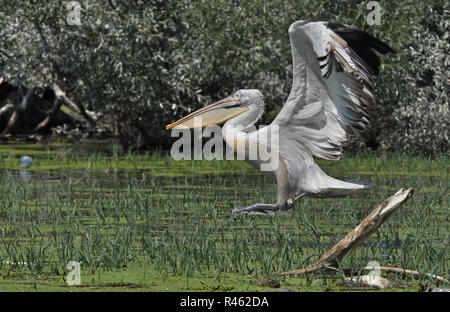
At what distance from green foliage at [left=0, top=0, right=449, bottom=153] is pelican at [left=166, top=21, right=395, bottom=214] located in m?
7.84

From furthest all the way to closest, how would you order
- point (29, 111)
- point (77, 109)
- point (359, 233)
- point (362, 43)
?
point (29, 111), point (77, 109), point (362, 43), point (359, 233)

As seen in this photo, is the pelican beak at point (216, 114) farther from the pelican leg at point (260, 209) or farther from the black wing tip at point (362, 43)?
the black wing tip at point (362, 43)

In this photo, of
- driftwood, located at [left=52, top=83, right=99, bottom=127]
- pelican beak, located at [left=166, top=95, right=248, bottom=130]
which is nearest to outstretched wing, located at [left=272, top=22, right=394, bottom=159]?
pelican beak, located at [left=166, top=95, right=248, bottom=130]

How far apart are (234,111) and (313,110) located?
0.68 meters

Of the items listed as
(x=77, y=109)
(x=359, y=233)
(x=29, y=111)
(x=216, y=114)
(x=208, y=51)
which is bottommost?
(x=359, y=233)

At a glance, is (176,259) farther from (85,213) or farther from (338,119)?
(85,213)

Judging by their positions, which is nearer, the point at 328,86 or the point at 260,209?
the point at 260,209

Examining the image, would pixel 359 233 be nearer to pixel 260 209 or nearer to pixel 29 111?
pixel 260 209

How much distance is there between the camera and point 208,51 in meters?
15.3

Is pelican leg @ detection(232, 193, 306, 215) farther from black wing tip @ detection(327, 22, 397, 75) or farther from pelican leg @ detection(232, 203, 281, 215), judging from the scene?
black wing tip @ detection(327, 22, 397, 75)

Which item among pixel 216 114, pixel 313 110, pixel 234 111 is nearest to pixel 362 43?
pixel 313 110

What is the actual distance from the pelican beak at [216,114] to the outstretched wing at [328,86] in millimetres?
426

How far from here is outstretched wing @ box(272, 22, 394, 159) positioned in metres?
6.06

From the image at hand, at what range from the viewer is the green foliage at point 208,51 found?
14742 mm
